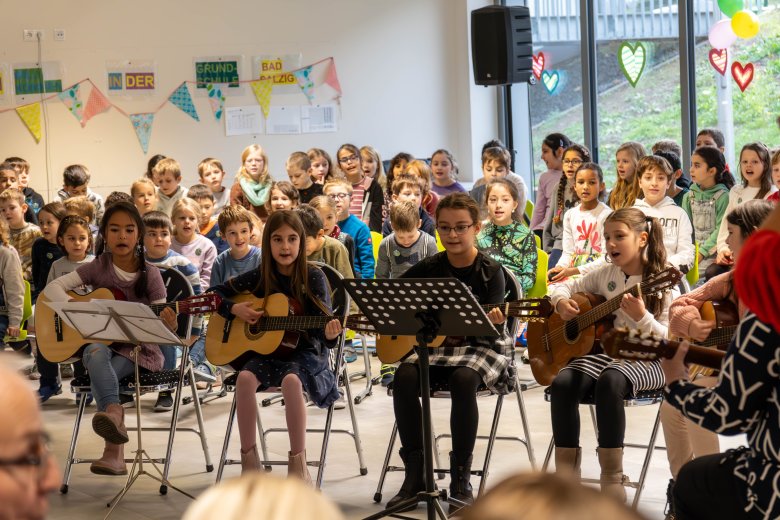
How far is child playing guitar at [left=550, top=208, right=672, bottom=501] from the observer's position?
12.5 feet

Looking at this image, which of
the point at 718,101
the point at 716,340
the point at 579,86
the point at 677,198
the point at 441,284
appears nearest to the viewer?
the point at 441,284

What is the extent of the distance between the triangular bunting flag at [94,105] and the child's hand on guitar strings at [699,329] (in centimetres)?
820

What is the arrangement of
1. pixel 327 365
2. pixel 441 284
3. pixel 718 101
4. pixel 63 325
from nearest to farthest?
pixel 441 284 → pixel 327 365 → pixel 63 325 → pixel 718 101

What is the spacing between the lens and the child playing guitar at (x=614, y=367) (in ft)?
12.5

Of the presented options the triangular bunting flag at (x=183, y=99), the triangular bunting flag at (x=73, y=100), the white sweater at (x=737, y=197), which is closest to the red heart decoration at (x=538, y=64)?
the triangular bunting flag at (x=183, y=99)

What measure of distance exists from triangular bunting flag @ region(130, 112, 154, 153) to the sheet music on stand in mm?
6807

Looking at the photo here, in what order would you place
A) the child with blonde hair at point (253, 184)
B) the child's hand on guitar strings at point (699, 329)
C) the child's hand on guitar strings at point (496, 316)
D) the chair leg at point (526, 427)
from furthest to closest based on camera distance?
1. the child with blonde hair at point (253, 184)
2. the chair leg at point (526, 427)
3. the child's hand on guitar strings at point (496, 316)
4. the child's hand on guitar strings at point (699, 329)

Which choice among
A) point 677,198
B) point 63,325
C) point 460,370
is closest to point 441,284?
point 460,370

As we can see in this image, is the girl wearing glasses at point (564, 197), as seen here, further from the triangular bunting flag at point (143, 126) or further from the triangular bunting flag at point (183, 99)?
the triangular bunting flag at point (143, 126)

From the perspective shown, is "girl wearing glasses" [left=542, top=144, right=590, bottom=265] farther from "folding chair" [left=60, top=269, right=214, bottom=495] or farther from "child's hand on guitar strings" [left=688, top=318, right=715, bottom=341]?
"child's hand on guitar strings" [left=688, top=318, right=715, bottom=341]

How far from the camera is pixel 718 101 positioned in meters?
8.91

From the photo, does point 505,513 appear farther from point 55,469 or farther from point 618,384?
point 618,384

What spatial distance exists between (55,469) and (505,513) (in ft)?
2.03

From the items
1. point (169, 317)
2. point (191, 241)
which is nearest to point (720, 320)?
point (169, 317)
